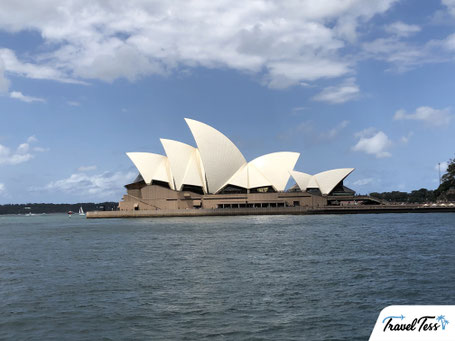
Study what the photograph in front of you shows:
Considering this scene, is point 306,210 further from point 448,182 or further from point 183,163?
point 448,182

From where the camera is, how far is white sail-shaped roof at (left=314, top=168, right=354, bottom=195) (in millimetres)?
84562

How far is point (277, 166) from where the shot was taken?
86688 millimetres

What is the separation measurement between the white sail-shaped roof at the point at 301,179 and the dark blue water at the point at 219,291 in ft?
191

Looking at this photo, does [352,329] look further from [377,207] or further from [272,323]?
[377,207]

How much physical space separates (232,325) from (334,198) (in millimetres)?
75039

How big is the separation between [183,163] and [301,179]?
71.3ft

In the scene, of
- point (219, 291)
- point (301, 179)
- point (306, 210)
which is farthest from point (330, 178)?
point (219, 291)

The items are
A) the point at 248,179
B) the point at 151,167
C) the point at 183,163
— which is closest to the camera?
the point at 183,163

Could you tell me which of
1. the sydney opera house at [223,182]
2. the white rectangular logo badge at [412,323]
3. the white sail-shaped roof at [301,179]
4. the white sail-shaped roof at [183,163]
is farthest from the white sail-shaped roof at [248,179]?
the white rectangular logo badge at [412,323]

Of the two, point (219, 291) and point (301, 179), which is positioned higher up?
point (301, 179)

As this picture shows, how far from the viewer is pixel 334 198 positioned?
8394 cm

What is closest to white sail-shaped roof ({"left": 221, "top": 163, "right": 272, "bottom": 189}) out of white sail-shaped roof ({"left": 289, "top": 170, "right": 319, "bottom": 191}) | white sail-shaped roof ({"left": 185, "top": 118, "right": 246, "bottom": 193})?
white sail-shaped roof ({"left": 185, "top": 118, "right": 246, "bottom": 193})

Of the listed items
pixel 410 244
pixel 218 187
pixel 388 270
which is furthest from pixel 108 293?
pixel 218 187

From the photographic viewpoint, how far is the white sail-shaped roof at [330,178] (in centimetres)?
8456
